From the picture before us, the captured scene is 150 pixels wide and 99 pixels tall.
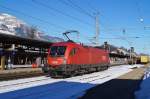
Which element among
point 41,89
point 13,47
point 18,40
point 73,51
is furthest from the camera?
point 13,47

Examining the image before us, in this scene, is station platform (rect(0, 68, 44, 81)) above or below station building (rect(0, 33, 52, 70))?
below

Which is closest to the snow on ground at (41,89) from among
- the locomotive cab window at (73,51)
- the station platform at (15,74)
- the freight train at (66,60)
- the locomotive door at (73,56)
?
the station platform at (15,74)

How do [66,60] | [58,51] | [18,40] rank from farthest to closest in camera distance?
[18,40] → [58,51] → [66,60]

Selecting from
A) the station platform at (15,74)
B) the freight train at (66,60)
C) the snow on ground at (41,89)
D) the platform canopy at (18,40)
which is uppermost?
the platform canopy at (18,40)

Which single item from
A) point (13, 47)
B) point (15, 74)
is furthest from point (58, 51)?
point (13, 47)

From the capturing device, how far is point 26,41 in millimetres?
44375

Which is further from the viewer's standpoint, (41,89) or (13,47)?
(13,47)

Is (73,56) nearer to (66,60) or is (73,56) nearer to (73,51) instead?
(73,51)

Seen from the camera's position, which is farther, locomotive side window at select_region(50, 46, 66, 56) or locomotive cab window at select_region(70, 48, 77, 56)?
locomotive cab window at select_region(70, 48, 77, 56)

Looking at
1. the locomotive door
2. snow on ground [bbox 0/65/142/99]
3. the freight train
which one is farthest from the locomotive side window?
snow on ground [bbox 0/65/142/99]

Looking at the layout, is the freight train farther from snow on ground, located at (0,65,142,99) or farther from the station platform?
snow on ground, located at (0,65,142,99)

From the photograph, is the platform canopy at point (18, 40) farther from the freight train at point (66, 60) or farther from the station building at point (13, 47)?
the freight train at point (66, 60)

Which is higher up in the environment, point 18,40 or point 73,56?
point 18,40

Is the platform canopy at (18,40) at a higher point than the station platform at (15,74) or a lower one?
higher
